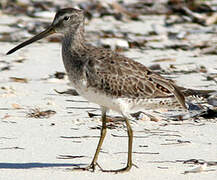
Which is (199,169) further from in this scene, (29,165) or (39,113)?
(39,113)

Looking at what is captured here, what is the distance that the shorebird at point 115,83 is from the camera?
6.20 meters

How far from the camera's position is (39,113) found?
25.6ft

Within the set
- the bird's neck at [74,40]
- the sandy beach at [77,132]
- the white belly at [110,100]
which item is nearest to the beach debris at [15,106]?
the sandy beach at [77,132]

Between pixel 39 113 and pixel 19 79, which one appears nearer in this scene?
pixel 39 113

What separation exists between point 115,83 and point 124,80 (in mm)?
146

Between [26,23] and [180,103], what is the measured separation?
311 inches

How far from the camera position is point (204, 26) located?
1415cm

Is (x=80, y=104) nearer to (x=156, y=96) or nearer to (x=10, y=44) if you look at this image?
(x=156, y=96)

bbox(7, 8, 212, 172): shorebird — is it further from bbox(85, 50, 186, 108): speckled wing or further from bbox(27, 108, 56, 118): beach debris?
bbox(27, 108, 56, 118): beach debris

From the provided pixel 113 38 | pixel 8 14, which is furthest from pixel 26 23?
pixel 113 38

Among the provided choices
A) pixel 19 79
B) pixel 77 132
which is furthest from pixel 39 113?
pixel 19 79

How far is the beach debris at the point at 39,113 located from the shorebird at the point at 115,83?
52.0 inches

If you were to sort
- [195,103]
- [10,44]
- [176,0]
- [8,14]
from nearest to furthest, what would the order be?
[195,103]
[10,44]
[8,14]
[176,0]

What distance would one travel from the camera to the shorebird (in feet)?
20.3
